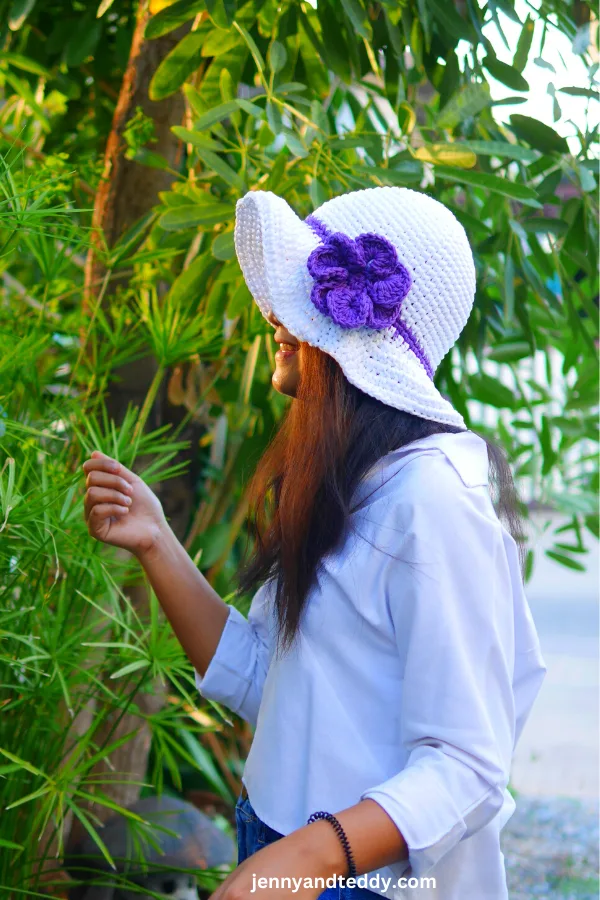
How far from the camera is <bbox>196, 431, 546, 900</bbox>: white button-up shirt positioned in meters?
0.76

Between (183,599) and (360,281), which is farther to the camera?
(183,599)

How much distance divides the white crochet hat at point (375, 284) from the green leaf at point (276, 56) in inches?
18.1

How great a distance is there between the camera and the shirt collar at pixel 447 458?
85 cm

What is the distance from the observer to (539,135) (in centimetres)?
151

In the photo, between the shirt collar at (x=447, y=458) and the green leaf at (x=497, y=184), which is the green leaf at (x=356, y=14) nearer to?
the green leaf at (x=497, y=184)

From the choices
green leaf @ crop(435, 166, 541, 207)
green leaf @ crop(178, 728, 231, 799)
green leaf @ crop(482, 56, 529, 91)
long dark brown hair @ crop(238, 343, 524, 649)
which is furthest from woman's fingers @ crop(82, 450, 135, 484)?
green leaf @ crop(178, 728, 231, 799)

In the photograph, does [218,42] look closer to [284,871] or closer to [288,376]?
[288,376]

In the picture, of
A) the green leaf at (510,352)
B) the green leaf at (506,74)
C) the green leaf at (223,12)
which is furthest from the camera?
the green leaf at (510,352)

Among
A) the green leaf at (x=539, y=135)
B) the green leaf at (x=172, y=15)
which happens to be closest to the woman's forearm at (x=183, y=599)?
the green leaf at (x=172, y=15)

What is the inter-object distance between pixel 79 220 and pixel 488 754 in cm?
135

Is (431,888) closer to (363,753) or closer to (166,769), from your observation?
(363,753)

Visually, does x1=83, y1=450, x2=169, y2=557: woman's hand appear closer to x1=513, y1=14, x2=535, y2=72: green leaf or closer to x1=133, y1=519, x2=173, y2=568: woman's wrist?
x1=133, y1=519, x2=173, y2=568: woman's wrist

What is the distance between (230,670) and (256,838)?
19cm

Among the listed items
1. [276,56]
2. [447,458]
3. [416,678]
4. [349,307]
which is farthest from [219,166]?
[416,678]
